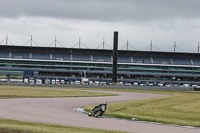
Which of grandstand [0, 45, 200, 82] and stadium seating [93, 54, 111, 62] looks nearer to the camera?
grandstand [0, 45, 200, 82]

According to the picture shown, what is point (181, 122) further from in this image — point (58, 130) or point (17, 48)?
point (17, 48)

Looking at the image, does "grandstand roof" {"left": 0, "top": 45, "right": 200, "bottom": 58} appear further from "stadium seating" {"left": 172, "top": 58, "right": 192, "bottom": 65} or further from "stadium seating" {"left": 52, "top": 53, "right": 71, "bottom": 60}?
"stadium seating" {"left": 52, "top": 53, "right": 71, "bottom": 60}

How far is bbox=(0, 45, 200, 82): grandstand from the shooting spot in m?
132

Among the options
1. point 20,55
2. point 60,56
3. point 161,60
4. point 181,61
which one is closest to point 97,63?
point 60,56

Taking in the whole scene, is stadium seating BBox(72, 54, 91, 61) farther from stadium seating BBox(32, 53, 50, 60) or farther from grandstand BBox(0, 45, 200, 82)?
stadium seating BBox(32, 53, 50, 60)

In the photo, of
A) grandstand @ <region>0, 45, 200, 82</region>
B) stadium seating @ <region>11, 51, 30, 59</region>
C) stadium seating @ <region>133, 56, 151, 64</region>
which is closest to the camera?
grandstand @ <region>0, 45, 200, 82</region>

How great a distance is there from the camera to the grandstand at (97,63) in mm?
132000

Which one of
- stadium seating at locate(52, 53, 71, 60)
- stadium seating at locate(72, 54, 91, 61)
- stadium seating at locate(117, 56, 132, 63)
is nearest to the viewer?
stadium seating at locate(52, 53, 71, 60)

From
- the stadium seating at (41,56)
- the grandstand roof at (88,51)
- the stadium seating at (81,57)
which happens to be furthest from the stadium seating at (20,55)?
the stadium seating at (81,57)

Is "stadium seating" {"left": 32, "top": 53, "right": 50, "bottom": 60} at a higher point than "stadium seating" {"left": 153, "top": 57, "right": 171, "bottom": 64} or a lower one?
higher

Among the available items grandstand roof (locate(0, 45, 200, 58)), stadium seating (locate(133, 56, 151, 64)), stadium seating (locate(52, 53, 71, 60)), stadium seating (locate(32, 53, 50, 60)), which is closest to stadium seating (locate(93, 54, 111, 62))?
grandstand roof (locate(0, 45, 200, 58))

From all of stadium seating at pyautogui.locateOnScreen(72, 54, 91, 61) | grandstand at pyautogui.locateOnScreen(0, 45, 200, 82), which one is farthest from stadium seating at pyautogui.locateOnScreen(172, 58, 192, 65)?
stadium seating at pyautogui.locateOnScreen(72, 54, 91, 61)

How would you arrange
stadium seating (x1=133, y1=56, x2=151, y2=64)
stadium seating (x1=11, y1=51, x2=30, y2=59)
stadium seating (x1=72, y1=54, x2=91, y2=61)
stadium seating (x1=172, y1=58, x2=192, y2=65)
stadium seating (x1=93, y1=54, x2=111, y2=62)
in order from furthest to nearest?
1. stadium seating (x1=172, y1=58, x2=192, y2=65)
2. stadium seating (x1=133, y1=56, x2=151, y2=64)
3. stadium seating (x1=93, y1=54, x2=111, y2=62)
4. stadium seating (x1=72, y1=54, x2=91, y2=61)
5. stadium seating (x1=11, y1=51, x2=30, y2=59)

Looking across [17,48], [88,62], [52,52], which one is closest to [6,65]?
[17,48]
